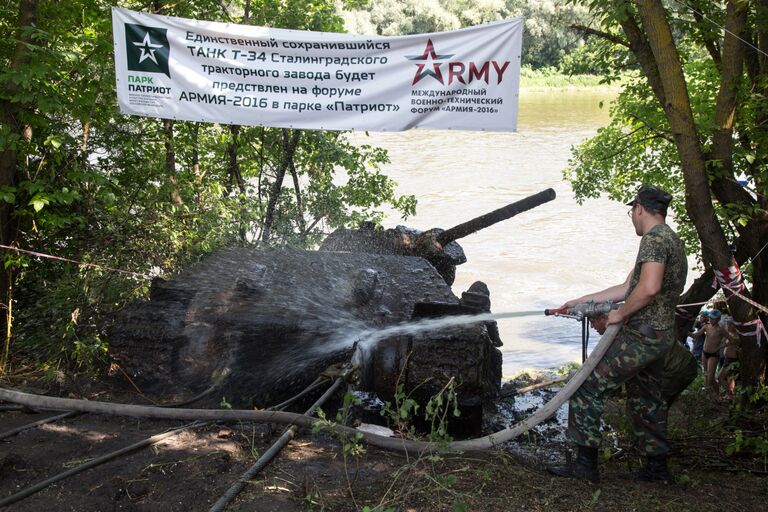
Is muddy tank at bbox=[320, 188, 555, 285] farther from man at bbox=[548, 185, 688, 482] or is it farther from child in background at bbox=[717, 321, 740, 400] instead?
man at bbox=[548, 185, 688, 482]

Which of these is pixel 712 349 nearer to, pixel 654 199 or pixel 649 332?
pixel 649 332

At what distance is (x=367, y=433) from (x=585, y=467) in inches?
54.3

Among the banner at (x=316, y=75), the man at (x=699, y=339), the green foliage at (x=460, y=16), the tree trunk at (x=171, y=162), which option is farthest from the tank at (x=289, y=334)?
the green foliage at (x=460, y=16)

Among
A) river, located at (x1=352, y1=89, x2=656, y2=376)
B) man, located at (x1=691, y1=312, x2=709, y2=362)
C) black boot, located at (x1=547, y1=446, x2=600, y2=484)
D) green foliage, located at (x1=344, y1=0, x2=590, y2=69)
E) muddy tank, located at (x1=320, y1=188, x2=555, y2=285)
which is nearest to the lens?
black boot, located at (x1=547, y1=446, x2=600, y2=484)

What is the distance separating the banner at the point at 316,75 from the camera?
6430 mm

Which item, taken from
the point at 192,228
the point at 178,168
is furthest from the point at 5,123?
the point at 178,168

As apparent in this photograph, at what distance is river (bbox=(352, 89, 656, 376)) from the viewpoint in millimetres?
14070

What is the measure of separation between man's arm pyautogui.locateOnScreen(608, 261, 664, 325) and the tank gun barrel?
4466 mm

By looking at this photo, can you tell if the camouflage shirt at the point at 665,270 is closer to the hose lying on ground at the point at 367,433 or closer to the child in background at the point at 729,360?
the hose lying on ground at the point at 367,433

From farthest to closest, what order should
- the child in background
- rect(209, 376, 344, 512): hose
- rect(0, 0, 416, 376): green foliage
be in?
the child in background
rect(0, 0, 416, 376): green foliage
rect(209, 376, 344, 512): hose

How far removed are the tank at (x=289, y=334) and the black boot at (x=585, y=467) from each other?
133cm

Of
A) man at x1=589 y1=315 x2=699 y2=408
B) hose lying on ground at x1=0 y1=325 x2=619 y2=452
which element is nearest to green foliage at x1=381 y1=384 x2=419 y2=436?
hose lying on ground at x1=0 y1=325 x2=619 y2=452

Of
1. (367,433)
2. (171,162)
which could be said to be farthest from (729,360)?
(171,162)

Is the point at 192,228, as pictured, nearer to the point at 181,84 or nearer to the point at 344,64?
the point at 181,84
